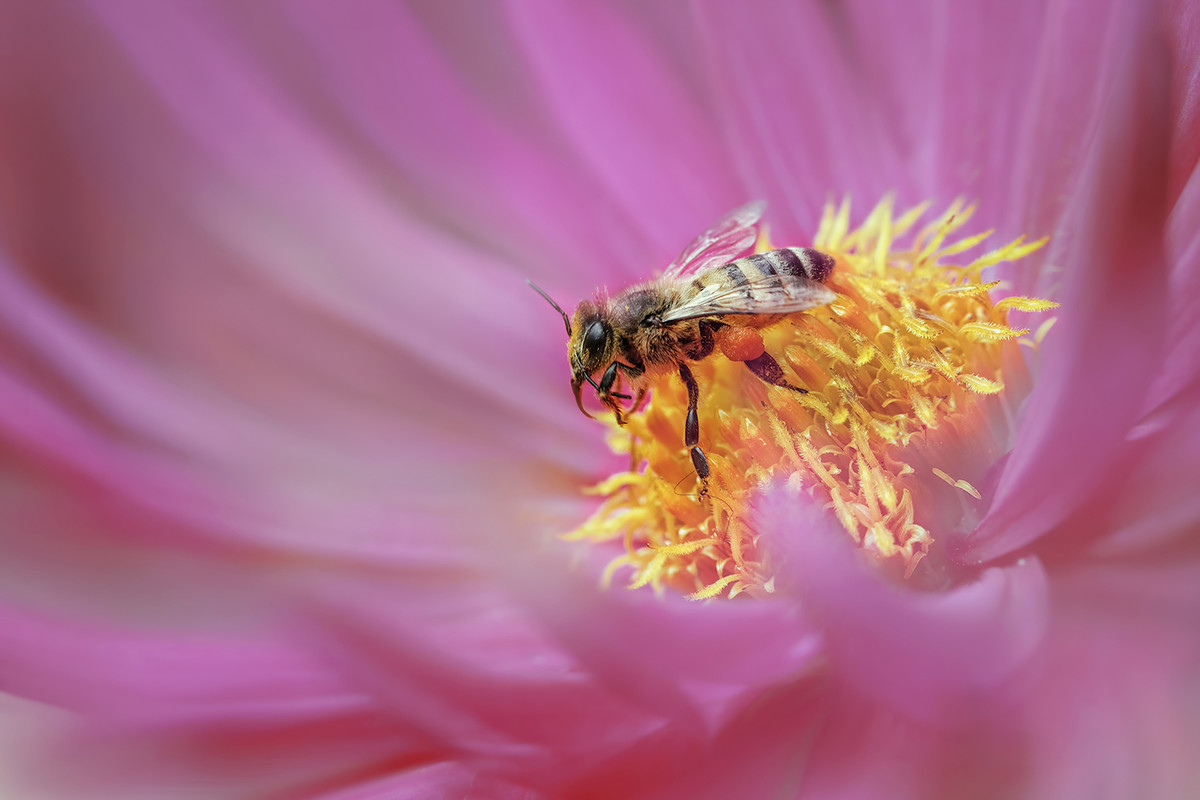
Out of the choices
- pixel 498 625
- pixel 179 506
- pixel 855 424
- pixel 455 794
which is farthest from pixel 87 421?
pixel 855 424

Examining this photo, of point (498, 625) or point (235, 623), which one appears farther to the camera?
point (498, 625)

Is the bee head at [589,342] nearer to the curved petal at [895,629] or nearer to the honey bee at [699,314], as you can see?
the honey bee at [699,314]

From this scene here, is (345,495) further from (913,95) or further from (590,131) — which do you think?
(913,95)

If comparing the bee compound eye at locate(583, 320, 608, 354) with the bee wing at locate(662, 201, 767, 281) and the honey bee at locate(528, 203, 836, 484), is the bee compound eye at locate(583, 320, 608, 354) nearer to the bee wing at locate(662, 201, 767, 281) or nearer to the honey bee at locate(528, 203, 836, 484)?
the honey bee at locate(528, 203, 836, 484)

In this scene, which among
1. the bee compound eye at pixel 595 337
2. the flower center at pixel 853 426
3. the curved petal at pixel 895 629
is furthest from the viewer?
the bee compound eye at pixel 595 337

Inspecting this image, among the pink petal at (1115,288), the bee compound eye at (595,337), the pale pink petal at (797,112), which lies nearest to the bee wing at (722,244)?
the bee compound eye at (595,337)

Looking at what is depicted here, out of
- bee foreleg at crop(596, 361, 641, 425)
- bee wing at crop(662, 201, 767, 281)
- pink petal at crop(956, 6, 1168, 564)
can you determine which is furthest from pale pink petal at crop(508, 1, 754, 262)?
pink petal at crop(956, 6, 1168, 564)
